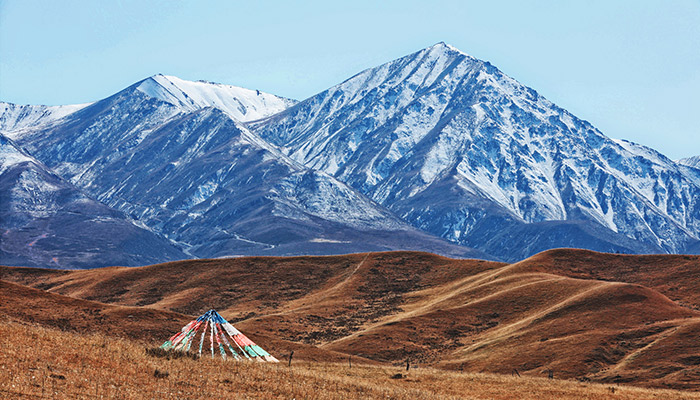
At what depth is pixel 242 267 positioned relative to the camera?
12194 centimetres

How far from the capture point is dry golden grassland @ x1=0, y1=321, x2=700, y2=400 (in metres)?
29.4

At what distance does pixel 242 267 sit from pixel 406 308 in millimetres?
36381

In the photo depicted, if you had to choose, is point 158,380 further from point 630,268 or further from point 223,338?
point 630,268

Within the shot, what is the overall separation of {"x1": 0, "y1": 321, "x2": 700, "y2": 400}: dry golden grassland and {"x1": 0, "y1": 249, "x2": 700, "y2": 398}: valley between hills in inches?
78.0

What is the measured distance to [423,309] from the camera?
303 ft

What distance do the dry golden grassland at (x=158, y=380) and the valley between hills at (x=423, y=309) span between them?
6.50 feet

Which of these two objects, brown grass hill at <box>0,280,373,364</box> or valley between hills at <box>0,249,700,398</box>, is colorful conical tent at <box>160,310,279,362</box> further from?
brown grass hill at <box>0,280,373,364</box>

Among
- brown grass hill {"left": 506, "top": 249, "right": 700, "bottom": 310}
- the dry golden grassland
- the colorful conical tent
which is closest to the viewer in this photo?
the dry golden grassland

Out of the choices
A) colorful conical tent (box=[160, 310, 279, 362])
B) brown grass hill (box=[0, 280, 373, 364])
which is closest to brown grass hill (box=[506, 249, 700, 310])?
brown grass hill (box=[0, 280, 373, 364])

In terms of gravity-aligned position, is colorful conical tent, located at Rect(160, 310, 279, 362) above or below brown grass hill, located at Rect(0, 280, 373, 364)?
above

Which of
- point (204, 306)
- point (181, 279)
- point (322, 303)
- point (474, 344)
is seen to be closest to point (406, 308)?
point (322, 303)

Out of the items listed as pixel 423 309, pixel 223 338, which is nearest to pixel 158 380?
pixel 223 338

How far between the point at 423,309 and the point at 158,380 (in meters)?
62.8

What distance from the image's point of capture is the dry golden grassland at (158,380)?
96.4ft
